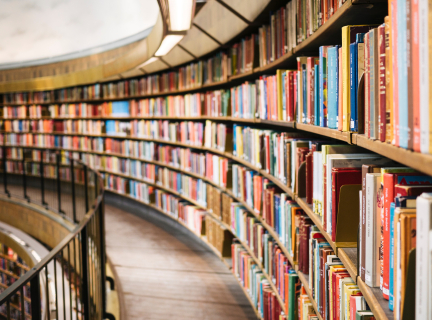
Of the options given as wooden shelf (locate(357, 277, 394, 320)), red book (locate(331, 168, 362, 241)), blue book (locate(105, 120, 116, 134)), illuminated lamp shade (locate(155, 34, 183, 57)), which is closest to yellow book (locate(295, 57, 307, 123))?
red book (locate(331, 168, 362, 241))

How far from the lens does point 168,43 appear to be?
3744 millimetres

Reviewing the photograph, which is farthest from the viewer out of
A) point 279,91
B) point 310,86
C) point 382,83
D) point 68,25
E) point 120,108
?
point 68,25

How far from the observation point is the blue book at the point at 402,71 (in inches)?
34.6

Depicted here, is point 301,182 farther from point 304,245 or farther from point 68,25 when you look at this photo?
point 68,25

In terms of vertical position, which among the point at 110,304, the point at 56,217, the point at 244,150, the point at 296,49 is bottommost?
the point at 110,304

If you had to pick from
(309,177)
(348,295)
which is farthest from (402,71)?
(309,177)

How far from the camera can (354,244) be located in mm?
1431

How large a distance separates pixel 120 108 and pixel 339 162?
19.7 feet

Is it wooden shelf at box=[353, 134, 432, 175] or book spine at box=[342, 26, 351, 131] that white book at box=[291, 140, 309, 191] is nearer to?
book spine at box=[342, 26, 351, 131]

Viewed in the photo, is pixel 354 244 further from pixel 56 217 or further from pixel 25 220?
pixel 25 220

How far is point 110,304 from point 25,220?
3.80 meters

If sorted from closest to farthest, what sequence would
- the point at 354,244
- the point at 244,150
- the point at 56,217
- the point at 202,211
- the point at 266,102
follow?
1. the point at 354,244
2. the point at 266,102
3. the point at 244,150
4. the point at 202,211
5. the point at 56,217

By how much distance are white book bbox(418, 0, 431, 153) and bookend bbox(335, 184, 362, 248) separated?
0.58 metres

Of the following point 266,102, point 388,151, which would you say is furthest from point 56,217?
point 388,151
